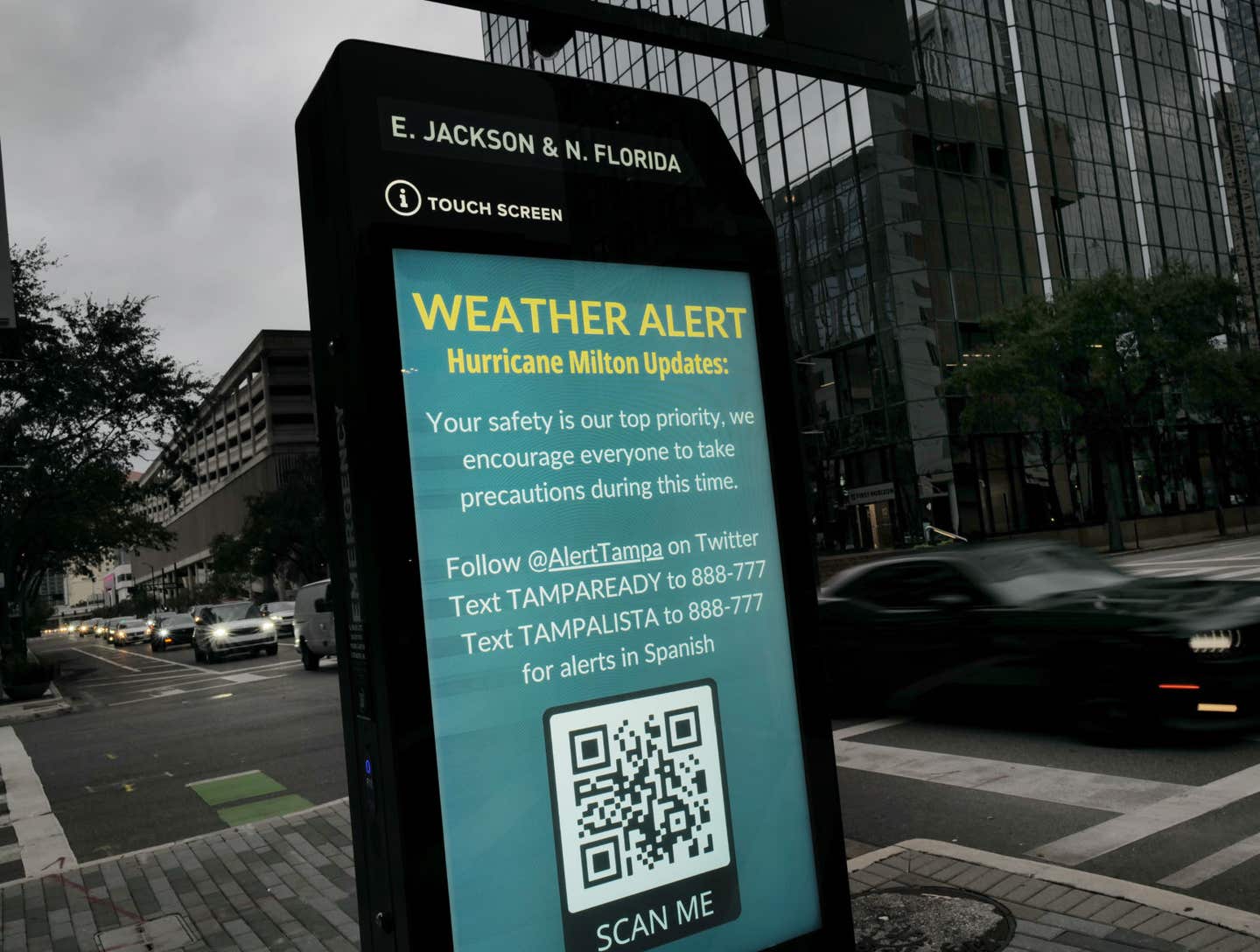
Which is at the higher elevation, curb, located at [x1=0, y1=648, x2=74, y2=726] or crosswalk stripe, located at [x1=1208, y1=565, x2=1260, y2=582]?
crosswalk stripe, located at [x1=1208, y1=565, x2=1260, y2=582]

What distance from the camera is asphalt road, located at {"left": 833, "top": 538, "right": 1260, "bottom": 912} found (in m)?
5.05

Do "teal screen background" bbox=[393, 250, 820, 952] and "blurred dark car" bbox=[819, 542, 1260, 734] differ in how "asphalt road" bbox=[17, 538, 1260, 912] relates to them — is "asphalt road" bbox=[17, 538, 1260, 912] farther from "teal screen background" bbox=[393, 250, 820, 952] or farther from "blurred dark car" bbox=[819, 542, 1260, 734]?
"teal screen background" bbox=[393, 250, 820, 952]

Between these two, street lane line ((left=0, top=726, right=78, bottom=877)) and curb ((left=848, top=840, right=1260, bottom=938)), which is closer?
curb ((left=848, top=840, right=1260, bottom=938))

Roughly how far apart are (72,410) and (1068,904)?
30536 mm

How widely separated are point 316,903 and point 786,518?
12.0 ft

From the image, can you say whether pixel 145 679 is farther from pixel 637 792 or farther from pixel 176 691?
pixel 637 792

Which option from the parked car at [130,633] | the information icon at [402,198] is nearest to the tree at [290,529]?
the parked car at [130,633]

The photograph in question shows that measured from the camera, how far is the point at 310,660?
22.4 metres

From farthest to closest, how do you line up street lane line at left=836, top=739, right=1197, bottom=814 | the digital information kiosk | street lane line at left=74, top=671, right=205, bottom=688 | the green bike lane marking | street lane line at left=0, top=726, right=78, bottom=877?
street lane line at left=74, top=671, right=205, bottom=688
the green bike lane marking
street lane line at left=0, top=726, right=78, bottom=877
street lane line at left=836, top=739, right=1197, bottom=814
the digital information kiosk

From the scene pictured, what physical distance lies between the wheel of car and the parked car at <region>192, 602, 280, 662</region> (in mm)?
9365

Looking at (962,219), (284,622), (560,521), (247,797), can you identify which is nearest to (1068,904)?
(560,521)

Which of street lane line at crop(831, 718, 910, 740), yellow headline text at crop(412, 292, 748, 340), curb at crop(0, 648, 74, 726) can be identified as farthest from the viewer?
curb at crop(0, 648, 74, 726)

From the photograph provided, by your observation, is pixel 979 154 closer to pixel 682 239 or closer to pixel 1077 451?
pixel 1077 451

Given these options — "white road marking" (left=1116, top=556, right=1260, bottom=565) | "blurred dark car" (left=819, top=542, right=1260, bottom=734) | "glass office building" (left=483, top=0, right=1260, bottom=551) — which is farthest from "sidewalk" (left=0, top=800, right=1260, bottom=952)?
"glass office building" (left=483, top=0, right=1260, bottom=551)
